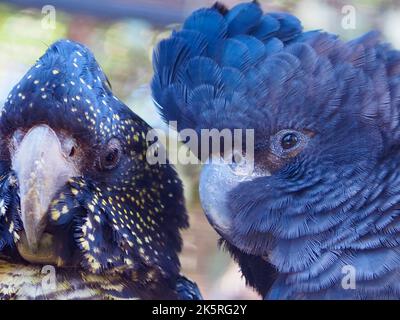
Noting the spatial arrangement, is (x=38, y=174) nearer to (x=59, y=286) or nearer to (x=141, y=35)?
(x=59, y=286)

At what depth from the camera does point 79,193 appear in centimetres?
142

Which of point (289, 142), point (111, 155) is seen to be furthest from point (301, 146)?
point (111, 155)

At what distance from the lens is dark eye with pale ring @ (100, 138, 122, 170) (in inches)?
58.0

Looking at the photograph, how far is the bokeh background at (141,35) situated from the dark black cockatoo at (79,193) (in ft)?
0.14

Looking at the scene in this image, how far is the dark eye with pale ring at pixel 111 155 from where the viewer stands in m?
1.47

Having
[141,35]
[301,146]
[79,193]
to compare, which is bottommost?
[79,193]

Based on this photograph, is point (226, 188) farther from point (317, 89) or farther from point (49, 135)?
point (49, 135)

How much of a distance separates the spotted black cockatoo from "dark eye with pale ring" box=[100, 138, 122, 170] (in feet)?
0.54

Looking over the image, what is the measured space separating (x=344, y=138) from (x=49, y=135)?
0.72 metres

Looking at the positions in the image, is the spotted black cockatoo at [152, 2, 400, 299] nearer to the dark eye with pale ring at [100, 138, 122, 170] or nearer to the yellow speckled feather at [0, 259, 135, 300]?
the dark eye with pale ring at [100, 138, 122, 170]

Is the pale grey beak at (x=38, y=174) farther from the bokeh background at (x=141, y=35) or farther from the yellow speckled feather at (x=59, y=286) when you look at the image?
the bokeh background at (x=141, y=35)

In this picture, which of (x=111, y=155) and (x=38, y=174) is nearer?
(x=38, y=174)

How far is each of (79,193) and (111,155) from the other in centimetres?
13

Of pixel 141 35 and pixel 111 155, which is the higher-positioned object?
pixel 141 35
